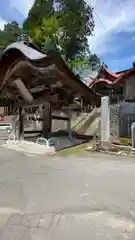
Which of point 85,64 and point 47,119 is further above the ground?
point 85,64

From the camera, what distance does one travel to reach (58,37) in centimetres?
2831

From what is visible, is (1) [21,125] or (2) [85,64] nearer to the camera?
(1) [21,125]

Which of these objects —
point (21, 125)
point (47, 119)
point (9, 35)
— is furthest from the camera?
point (9, 35)

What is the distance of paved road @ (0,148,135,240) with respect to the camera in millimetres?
3348

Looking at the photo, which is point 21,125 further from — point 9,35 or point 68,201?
point 9,35

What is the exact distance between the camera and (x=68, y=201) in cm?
450

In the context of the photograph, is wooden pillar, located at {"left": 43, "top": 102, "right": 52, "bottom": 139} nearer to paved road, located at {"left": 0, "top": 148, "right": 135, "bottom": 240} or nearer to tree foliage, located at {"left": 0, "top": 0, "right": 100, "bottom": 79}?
paved road, located at {"left": 0, "top": 148, "right": 135, "bottom": 240}

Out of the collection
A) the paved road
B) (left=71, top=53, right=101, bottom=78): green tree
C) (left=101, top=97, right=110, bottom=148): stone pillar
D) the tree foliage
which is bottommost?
the paved road

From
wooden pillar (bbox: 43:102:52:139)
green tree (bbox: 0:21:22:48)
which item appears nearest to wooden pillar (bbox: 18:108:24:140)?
wooden pillar (bbox: 43:102:52:139)

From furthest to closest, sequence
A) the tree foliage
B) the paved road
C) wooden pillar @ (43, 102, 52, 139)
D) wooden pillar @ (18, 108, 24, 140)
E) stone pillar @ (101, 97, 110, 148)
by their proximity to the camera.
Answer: the tree foliage
wooden pillar @ (18, 108, 24, 140)
wooden pillar @ (43, 102, 52, 139)
stone pillar @ (101, 97, 110, 148)
the paved road

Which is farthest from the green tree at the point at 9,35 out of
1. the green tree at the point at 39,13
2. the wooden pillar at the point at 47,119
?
the wooden pillar at the point at 47,119

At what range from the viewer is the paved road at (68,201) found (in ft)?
11.0

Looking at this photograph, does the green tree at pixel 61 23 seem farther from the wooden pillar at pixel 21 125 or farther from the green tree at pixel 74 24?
the wooden pillar at pixel 21 125

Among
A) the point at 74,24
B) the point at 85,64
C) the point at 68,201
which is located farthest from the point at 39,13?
the point at 68,201
